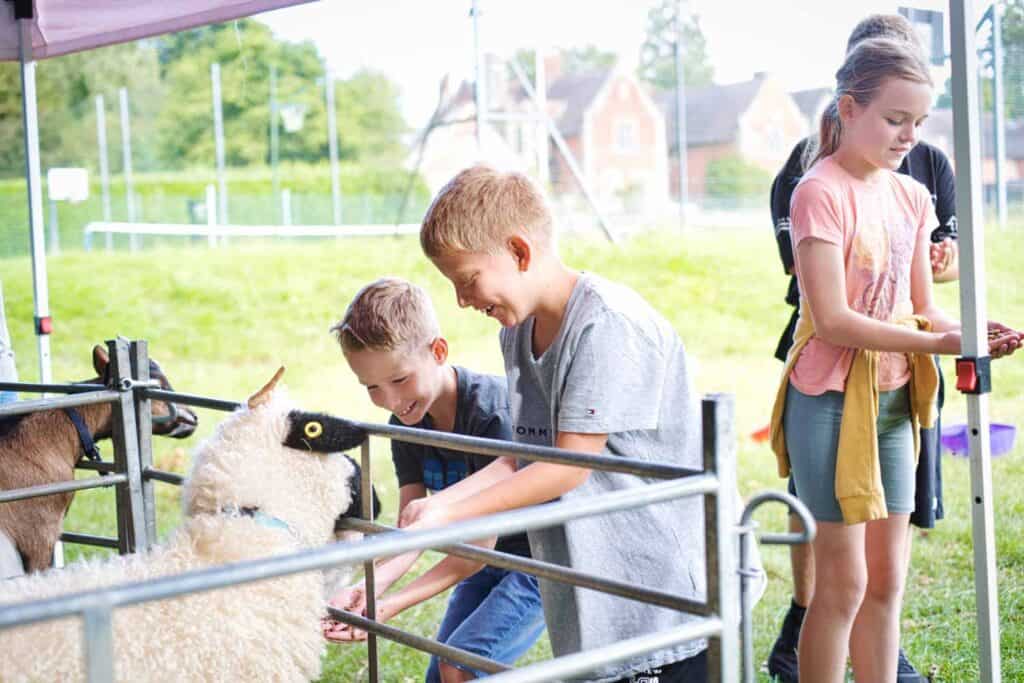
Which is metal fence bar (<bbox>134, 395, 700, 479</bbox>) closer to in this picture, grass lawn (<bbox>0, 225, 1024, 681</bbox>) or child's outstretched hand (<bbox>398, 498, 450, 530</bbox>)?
child's outstretched hand (<bbox>398, 498, 450, 530</bbox>)

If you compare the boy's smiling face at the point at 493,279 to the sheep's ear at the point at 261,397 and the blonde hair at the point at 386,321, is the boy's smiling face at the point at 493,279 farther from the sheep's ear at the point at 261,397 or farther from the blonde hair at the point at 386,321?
the blonde hair at the point at 386,321

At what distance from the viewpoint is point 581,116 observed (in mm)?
19422

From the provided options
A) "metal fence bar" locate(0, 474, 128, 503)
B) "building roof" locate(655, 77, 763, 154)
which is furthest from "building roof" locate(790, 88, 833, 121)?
"metal fence bar" locate(0, 474, 128, 503)

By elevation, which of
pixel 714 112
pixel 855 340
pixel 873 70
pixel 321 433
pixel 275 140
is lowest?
pixel 321 433

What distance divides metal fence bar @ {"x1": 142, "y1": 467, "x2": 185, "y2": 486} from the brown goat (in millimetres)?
644

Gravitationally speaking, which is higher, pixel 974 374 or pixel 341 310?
pixel 974 374

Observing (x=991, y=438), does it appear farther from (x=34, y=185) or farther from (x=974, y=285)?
(x=34, y=185)

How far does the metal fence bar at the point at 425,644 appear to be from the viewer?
2.29 meters

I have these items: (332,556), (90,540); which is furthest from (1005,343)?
(90,540)

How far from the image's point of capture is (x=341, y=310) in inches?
545

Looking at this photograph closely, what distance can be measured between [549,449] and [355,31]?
53.5 ft

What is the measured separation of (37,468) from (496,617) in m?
2.04

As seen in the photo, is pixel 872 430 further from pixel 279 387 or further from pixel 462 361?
pixel 462 361

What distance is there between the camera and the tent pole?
479cm
